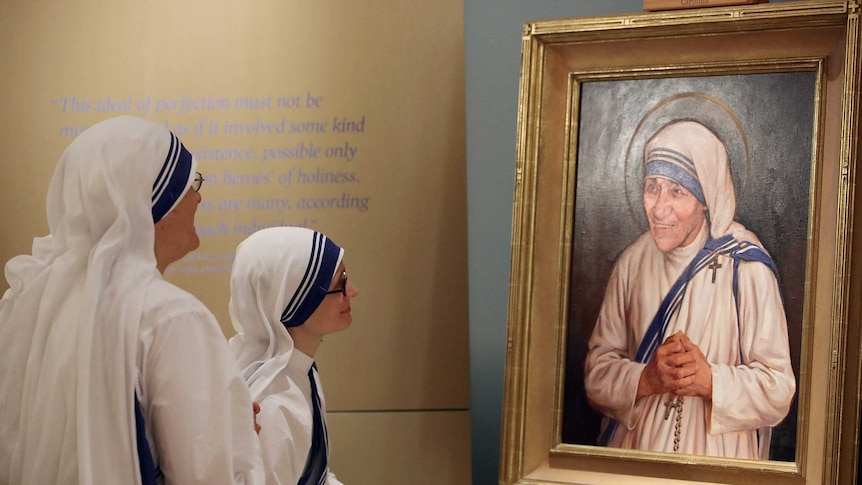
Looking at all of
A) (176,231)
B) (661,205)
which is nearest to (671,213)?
(661,205)

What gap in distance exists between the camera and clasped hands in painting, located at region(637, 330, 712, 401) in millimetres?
2914

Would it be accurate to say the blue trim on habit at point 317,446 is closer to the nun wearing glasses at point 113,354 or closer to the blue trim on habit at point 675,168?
the nun wearing glasses at point 113,354

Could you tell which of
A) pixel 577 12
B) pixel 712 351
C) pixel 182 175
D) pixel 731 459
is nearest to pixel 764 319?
pixel 712 351

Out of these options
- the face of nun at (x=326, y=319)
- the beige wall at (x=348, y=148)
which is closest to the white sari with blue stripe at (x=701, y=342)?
the beige wall at (x=348, y=148)

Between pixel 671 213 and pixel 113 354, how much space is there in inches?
72.4

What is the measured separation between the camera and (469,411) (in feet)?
11.7

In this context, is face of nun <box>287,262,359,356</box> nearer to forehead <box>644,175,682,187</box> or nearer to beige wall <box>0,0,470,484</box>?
beige wall <box>0,0,470,484</box>

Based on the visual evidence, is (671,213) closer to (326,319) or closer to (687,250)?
A: (687,250)

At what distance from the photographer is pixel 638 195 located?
10.1 ft

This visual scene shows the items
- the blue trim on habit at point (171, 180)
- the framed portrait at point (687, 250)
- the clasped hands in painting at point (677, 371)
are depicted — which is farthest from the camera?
the clasped hands in painting at point (677, 371)

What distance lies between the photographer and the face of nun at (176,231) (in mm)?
2102

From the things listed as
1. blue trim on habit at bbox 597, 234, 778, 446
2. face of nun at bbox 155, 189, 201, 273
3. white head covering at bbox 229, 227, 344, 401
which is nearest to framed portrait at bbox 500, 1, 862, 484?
blue trim on habit at bbox 597, 234, 778, 446

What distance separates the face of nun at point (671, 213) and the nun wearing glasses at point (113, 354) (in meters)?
1.56

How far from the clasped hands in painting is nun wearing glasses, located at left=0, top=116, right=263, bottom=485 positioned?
1443mm
